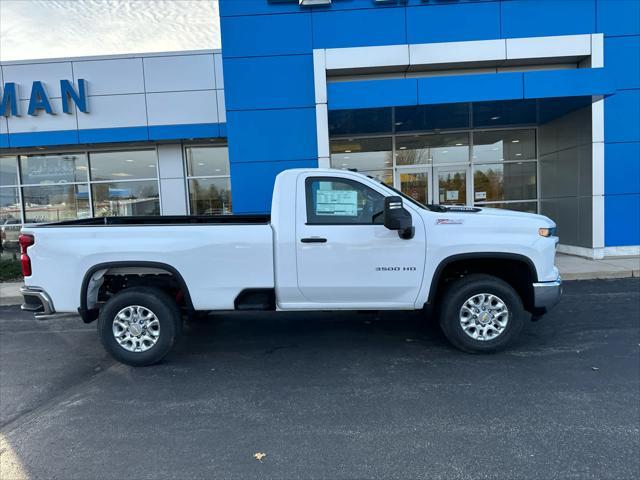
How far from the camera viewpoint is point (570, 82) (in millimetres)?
9539

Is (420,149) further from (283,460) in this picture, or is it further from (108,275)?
(283,460)

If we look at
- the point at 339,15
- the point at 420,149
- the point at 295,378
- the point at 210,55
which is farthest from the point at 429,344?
the point at 210,55

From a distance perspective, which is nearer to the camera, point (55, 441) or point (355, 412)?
point (55, 441)

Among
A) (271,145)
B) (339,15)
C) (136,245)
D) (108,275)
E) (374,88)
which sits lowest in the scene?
(108,275)

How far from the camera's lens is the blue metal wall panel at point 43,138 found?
41.4 feet

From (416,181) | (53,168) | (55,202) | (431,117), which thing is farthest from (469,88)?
(55,202)

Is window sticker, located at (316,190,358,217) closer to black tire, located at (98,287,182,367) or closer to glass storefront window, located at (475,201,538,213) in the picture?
black tire, located at (98,287,182,367)

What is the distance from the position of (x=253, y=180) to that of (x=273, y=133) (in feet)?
3.75

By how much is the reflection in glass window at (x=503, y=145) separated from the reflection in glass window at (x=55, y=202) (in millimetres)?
12084

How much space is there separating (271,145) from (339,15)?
3.28 meters

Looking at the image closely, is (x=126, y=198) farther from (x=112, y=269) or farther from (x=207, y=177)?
(x=112, y=269)

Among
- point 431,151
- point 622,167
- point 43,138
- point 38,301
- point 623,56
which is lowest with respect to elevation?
point 38,301

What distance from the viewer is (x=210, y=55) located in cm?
1250

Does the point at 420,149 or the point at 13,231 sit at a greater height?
the point at 420,149
